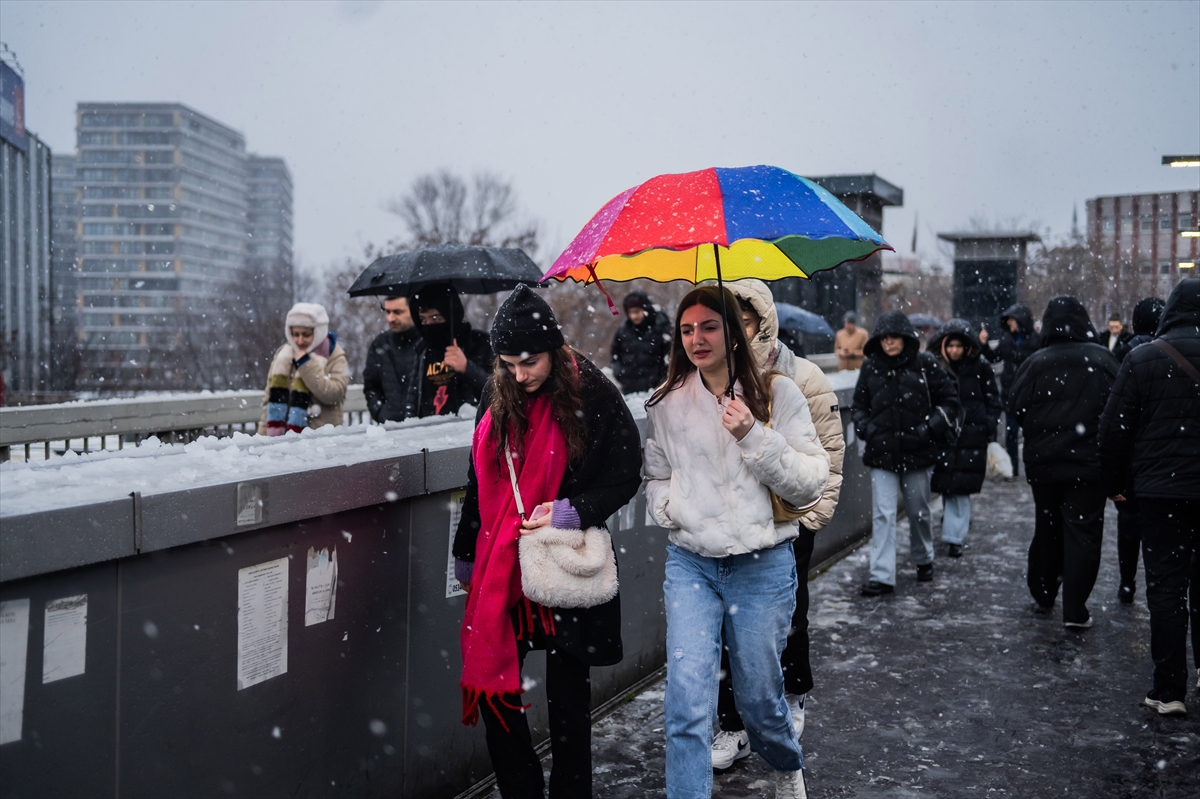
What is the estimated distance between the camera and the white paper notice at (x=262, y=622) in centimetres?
317

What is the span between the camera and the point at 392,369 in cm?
702

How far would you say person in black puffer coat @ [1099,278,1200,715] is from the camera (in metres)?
5.23

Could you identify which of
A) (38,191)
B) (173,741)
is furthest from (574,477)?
(38,191)

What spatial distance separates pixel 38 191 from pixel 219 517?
65582mm

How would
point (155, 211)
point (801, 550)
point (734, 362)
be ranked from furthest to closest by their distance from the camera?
point (155, 211) → point (801, 550) → point (734, 362)

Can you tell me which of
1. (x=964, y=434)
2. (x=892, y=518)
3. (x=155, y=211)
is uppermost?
(x=155, y=211)

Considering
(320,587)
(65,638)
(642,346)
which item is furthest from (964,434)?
(65,638)

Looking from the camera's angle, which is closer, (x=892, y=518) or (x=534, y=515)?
(x=534, y=515)

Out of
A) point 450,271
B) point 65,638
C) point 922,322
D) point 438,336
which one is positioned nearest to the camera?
point 65,638

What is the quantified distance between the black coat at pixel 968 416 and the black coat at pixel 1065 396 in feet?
6.00

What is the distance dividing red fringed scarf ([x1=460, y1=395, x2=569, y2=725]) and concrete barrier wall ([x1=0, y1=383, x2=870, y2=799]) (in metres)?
0.42

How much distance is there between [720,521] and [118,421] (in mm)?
7791

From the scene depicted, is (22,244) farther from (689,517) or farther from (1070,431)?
(689,517)

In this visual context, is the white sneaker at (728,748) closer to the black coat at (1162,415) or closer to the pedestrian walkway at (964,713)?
the pedestrian walkway at (964,713)
